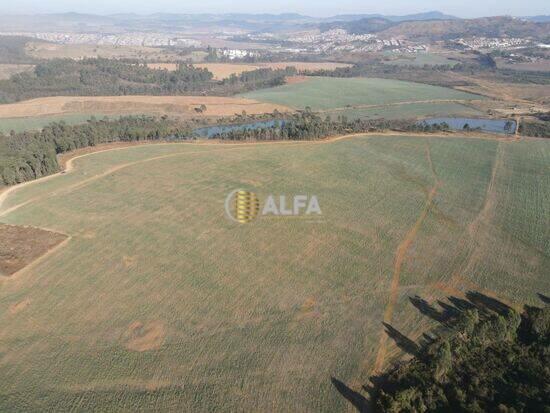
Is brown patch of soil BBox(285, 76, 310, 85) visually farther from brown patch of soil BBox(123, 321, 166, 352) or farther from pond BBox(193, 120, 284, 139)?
brown patch of soil BBox(123, 321, 166, 352)

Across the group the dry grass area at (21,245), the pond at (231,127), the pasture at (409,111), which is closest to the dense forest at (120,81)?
the pond at (231,127)

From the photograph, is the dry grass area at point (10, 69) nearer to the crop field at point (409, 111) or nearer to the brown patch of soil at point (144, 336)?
the crop field at point (409, 111)

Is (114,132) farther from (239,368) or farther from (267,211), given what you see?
(239,368)

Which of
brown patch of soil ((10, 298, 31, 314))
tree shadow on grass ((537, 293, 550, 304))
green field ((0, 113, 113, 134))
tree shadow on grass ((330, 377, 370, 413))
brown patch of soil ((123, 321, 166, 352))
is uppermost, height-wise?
green field ((0, 113, 113, 134))

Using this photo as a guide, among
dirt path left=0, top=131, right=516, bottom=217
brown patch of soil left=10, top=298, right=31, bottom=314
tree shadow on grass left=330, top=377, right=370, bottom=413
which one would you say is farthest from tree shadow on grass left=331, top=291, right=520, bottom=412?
dirt path left=0, top=131, right=516, bottom=217

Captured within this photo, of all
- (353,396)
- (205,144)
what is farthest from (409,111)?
(353,396)
